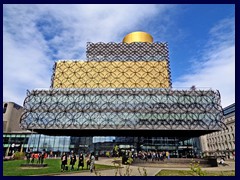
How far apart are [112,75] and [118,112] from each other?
16.4 m

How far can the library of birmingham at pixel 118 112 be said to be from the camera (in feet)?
164

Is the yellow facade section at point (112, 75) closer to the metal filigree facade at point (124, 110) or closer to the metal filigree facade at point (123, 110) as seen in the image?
the metal filigree facade at point (124, 110)

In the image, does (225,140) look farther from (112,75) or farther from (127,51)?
(127,51)

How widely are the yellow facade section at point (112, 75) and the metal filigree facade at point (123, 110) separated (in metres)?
8.98

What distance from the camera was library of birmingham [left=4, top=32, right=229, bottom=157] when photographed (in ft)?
164

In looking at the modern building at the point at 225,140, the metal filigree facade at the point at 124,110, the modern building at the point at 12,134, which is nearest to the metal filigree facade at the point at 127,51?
the metal filigree facade at the point at 124,110

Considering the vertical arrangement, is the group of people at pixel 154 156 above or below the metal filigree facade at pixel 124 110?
below

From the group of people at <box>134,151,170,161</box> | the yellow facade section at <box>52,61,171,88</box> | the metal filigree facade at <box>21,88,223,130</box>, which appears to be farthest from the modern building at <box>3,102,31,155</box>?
the group of people at <box>134,151,170,161</box>

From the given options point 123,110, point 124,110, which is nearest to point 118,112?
point 123,110

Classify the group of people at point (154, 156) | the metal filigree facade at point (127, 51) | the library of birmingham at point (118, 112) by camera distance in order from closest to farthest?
the group of people at point (154, 156) < the library of birmingham at point (118, 112) < the metal filigree facade at point (127, 51)

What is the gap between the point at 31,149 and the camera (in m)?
57.8

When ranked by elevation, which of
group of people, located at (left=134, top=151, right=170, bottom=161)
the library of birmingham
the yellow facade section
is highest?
the yellow facade section

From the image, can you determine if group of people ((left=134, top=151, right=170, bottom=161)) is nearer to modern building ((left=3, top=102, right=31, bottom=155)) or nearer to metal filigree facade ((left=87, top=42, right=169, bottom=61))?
metal filigree facade ((left=87, top=42, right=169, bottom=61))
